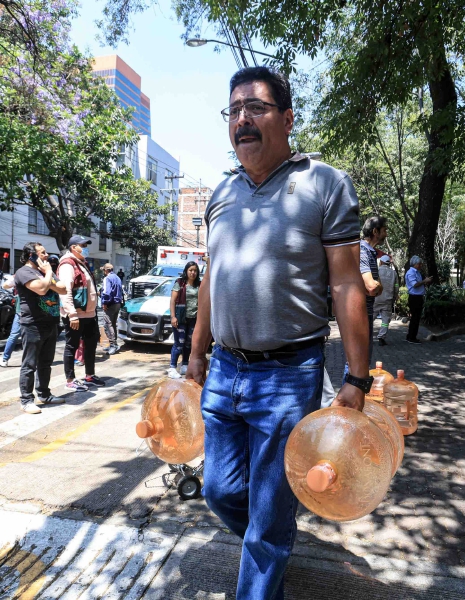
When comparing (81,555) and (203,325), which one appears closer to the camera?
(203,325)

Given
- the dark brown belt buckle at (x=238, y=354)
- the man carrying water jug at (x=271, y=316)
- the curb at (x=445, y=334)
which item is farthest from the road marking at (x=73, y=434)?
the curb at (x=445, y=334)

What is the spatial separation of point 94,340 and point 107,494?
11.7 ft

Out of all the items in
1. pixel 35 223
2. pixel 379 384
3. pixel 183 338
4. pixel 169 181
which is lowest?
pixel 379 384

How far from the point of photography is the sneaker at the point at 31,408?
5.29 meters

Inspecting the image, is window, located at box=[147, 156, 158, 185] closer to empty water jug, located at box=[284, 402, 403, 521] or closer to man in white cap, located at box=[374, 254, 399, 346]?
man in white cap, located at box=[374, 254, 399, 346]

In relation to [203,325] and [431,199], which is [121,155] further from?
[203,325]

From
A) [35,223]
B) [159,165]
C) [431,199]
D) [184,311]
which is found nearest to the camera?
[184,311]

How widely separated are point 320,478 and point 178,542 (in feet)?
4.69

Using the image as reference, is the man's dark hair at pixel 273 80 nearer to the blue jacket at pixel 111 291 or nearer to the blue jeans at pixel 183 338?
the blue jeans at pixel 183 338

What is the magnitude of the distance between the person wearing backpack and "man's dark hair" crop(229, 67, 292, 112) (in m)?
4.44

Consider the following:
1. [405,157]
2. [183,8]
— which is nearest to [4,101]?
[183,8]

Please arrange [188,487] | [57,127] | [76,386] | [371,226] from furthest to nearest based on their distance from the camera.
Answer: [57,127], [76,386], [371,226], [188,487]

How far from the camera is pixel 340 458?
1771mm

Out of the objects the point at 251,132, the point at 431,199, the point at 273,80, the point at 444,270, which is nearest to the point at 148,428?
the point at 251,132
